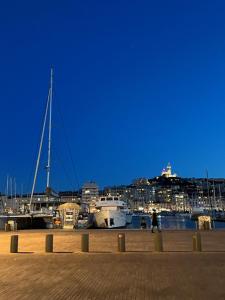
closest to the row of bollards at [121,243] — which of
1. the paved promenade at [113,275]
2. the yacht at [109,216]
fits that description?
the paved promenade at [113,275]

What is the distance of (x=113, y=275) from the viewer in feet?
39.9

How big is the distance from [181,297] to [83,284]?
2918 mm

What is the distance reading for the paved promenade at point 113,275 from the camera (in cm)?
958

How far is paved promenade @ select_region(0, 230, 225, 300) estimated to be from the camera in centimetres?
958

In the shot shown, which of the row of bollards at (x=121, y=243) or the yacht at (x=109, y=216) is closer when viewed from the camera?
the row of bollards at (x=121, y=243)

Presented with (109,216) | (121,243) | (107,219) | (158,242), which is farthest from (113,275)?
(109,216)

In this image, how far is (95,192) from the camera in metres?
158

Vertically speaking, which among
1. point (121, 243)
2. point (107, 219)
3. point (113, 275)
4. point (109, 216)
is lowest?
point (113, 275)

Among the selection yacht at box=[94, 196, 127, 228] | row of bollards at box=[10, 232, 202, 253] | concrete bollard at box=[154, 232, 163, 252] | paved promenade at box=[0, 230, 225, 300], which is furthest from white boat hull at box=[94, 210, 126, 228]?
paved promenade at box=[0, 230, 225, 300]

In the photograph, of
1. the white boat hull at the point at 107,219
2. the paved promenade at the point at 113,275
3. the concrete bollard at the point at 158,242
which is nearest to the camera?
the paved promenade at the point at 113,275

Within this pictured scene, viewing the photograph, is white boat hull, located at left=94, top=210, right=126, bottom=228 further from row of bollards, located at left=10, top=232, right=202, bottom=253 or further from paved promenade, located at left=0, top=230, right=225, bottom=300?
paved promenade, located at left=0, top=230, right=225, bottom=300

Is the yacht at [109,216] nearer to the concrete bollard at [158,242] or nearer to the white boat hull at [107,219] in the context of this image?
the white boat hull at [107,219]

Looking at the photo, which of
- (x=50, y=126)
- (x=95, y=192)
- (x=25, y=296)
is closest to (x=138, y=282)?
(x=25, y=296)

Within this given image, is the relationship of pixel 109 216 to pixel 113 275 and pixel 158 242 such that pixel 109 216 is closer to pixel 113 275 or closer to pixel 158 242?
pixel 158 242
